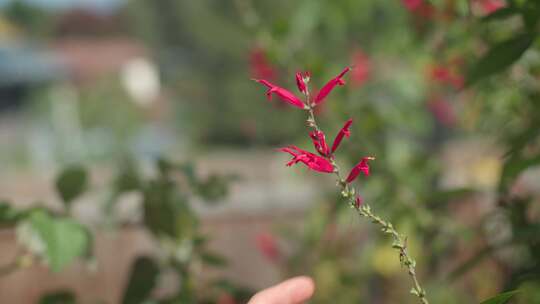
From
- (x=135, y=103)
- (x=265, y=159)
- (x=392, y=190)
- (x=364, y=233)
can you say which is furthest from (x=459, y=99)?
(x=135, y=103)

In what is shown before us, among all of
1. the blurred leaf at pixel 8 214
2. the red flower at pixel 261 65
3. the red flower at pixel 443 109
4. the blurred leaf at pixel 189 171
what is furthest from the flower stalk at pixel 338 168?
the red flower at pixel 443 109

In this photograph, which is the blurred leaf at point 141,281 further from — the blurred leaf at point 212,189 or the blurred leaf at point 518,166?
the blurred leaf at point 518,166

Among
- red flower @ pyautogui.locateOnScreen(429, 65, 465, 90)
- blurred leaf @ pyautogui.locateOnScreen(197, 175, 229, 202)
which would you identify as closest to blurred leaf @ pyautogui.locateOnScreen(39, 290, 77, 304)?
blurred leaf @ pyautogui.locateOnScreen(197, 175, 229, 202)

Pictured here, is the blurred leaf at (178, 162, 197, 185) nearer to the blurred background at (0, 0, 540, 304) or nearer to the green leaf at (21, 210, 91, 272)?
the blurred background at (0, 0, 540, 304)

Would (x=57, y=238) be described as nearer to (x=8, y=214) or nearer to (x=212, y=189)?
(x=8, y=214)

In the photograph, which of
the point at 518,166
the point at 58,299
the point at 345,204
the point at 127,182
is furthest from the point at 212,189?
the point at 518,166

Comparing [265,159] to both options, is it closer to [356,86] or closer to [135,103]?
[135,103]

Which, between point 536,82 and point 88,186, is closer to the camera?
point 88,186
